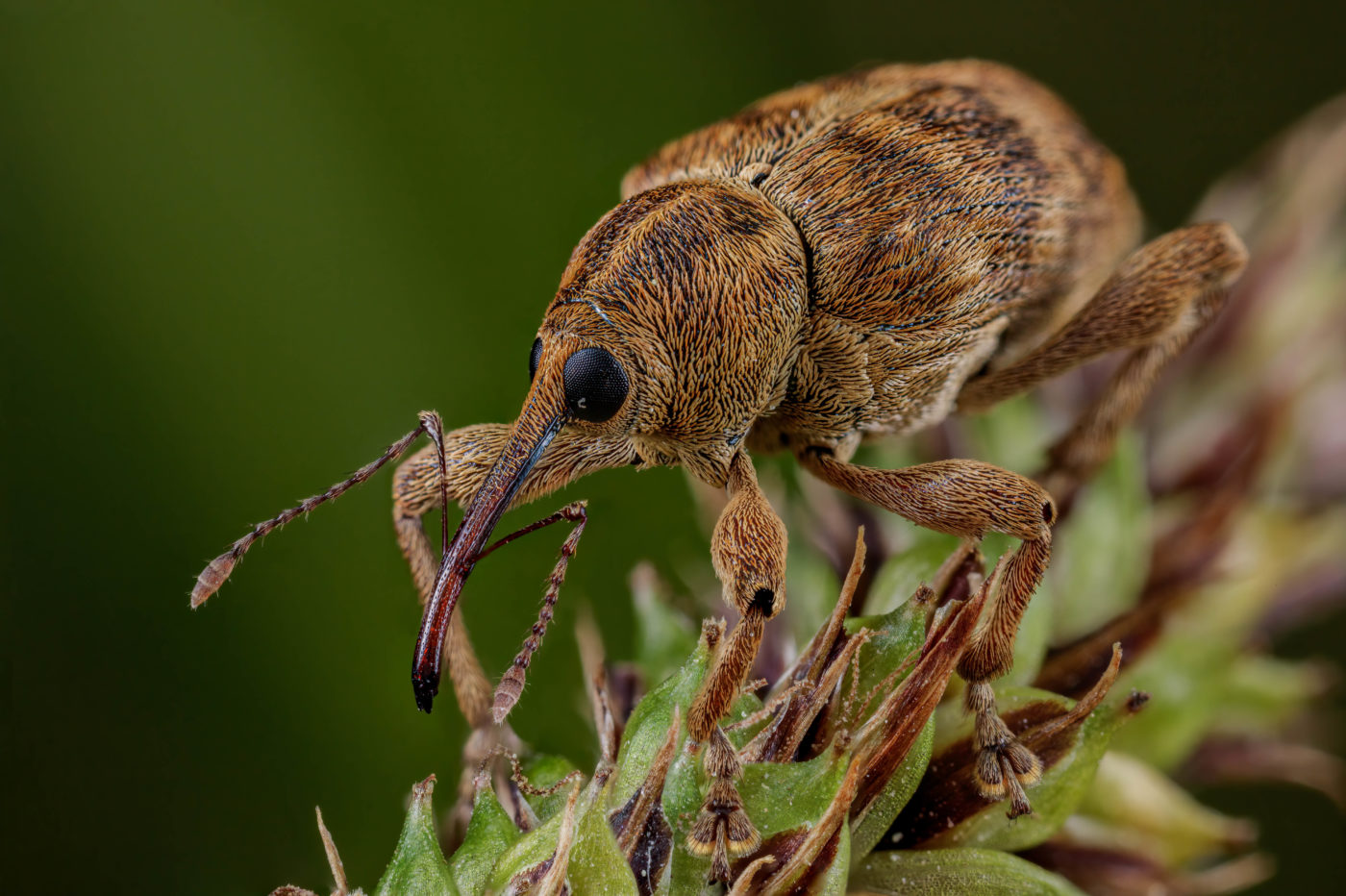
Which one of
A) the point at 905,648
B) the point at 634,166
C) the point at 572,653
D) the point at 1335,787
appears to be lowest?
the point at 1335,787

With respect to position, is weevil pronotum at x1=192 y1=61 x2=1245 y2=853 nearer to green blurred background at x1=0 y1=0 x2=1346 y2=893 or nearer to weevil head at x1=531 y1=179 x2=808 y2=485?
weevil head at x1=531 y1=179 x2=808 y2=485

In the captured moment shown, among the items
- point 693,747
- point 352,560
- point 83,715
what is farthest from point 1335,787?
point 83,715

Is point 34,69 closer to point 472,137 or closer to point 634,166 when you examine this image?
point 472,137

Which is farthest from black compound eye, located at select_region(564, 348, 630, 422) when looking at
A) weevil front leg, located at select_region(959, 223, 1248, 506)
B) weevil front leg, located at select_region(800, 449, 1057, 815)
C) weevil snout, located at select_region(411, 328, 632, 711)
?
weevil front leg, located at select_region(959, 223, 1248, 506)

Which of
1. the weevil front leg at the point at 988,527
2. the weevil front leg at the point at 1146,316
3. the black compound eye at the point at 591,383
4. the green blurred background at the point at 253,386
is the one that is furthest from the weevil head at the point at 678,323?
the weevil front leg at the point at 1146,316

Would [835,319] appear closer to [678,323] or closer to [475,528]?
[678,323]

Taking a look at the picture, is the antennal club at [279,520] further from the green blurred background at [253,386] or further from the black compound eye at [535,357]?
Result: the black compound eye at [535,357]

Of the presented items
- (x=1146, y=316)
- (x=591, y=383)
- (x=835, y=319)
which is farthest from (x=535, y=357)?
(x=1146, y=316)
